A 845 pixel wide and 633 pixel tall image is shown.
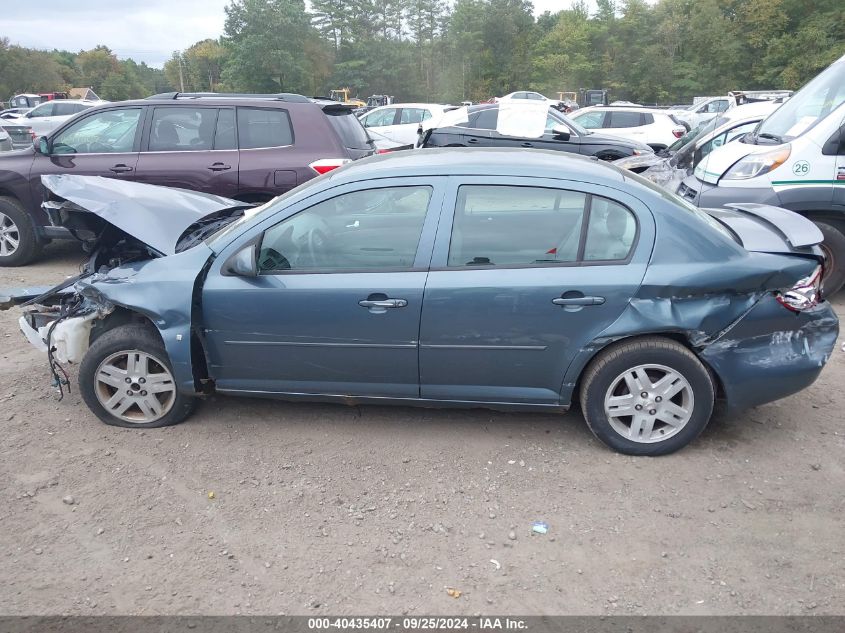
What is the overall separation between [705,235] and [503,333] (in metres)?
1.18

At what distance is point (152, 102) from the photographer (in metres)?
7.32

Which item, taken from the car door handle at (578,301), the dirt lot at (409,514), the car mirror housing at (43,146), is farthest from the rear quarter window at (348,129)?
the car door handle at (578,301)

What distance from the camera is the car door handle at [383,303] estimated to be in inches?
141

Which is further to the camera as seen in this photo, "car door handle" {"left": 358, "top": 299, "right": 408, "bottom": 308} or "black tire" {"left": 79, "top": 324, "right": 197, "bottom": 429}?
"black tire" {"left": 79, "top": 324, "right": 197, "bottom": 429}

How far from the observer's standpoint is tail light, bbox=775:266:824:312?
140 inches

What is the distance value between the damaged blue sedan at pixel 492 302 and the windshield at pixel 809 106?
2.79 m

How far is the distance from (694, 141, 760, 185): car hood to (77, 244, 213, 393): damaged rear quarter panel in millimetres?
4711

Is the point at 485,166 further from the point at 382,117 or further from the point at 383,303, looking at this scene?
the point at 382,117

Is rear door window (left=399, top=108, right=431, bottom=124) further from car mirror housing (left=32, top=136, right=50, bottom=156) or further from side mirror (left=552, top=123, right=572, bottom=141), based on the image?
car mirror housing (left=32, top=136, right=50, bottom=156)

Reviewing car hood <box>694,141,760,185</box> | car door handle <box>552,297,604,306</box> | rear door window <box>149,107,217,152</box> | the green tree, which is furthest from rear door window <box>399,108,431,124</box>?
the green tree

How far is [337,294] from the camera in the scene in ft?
12.0

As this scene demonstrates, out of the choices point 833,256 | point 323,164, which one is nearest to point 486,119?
point 323,164

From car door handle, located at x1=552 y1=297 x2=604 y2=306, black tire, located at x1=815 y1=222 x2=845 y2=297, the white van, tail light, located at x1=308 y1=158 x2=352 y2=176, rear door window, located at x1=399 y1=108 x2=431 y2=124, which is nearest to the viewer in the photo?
car door handle, located at x1=552 y1=297 x2=604 y2=306

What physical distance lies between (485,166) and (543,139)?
7723mm
